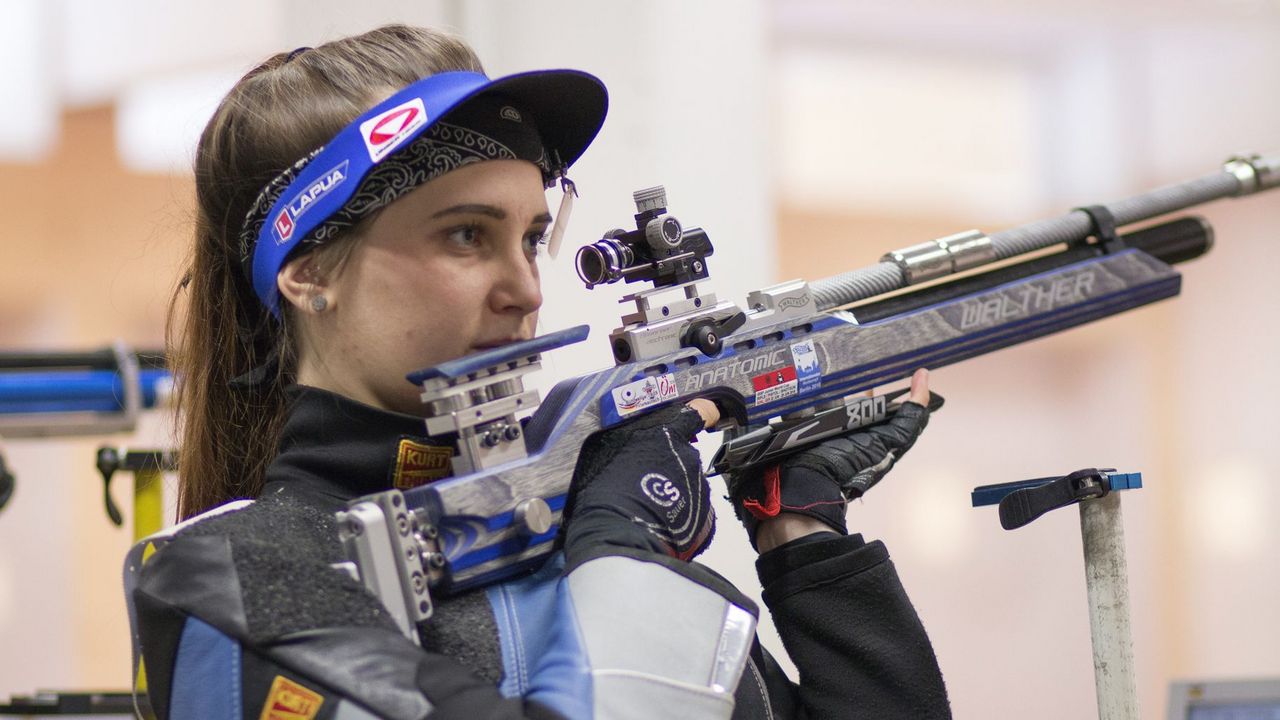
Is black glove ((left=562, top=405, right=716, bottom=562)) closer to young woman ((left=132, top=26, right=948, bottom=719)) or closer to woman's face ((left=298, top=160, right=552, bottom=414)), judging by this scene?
young woman ((left=132, top=26, right=948, bottom=719))

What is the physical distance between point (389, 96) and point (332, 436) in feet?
0.95

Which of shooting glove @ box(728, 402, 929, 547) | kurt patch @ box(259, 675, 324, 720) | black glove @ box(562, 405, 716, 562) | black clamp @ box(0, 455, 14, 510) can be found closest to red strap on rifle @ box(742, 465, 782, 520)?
shooting glove @ box(728, 402, 929, 547)

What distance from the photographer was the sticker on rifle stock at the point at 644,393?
1104 mm

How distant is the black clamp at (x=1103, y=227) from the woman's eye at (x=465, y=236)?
2.72 feet

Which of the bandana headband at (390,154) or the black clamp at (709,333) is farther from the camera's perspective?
the black clamp at (709,333)

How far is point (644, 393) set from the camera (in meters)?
1.12

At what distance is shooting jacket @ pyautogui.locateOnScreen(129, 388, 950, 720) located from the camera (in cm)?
86

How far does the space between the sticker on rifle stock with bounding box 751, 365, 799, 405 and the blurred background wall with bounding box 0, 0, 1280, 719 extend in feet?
7.33

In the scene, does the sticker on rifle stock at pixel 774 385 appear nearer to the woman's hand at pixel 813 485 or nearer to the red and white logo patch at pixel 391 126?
the woman's hand at pixel 813 485

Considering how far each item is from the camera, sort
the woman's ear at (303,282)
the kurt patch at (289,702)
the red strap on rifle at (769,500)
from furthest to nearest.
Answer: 1. the red strap on rifle at (769,500)
2. the woman's ear at (303,282)
3. the kurt patch at (289,702)

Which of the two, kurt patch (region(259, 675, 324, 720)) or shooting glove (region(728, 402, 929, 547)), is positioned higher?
shooting glove (region(728, 402, 929, 547))

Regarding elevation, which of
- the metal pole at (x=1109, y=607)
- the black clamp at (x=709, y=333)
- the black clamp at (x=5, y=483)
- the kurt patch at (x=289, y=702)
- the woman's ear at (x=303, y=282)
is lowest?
the metal pole at (x=1109, y=607)

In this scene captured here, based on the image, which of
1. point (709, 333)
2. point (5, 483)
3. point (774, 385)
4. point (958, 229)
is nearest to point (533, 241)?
point (709, 333)

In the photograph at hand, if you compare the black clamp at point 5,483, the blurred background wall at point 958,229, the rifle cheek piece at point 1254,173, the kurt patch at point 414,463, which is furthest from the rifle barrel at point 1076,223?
the blurred background wall at point 958,229
